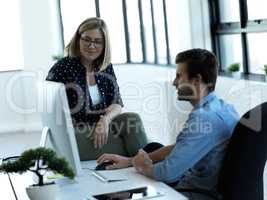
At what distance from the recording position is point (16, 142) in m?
6.56

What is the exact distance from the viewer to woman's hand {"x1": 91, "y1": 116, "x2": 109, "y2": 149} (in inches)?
105

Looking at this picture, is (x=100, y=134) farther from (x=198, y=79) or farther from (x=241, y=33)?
(x=241, y=33)

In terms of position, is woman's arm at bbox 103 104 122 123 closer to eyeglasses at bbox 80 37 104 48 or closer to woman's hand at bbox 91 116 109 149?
woman's hand at bbox 91 116 109 149

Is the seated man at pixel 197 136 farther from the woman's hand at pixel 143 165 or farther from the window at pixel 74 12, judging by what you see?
the window at pixel 74 12

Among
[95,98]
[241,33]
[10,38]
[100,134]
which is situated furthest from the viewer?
[10,38]

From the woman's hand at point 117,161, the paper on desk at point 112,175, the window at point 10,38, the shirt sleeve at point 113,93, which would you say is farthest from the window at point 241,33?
the window at point 10,38

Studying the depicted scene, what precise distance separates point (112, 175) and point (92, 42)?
99 cm

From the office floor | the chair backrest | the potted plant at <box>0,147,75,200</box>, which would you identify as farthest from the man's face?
the office floor

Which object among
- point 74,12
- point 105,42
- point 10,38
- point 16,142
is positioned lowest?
point 16,142

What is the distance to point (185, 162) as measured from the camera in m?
2.02

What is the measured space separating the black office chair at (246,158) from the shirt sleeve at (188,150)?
11 centimetres

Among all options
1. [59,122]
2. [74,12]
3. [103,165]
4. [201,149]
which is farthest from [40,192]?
[74,12]

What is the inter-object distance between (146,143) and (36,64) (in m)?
4.70

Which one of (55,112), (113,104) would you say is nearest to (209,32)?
(113,104)
